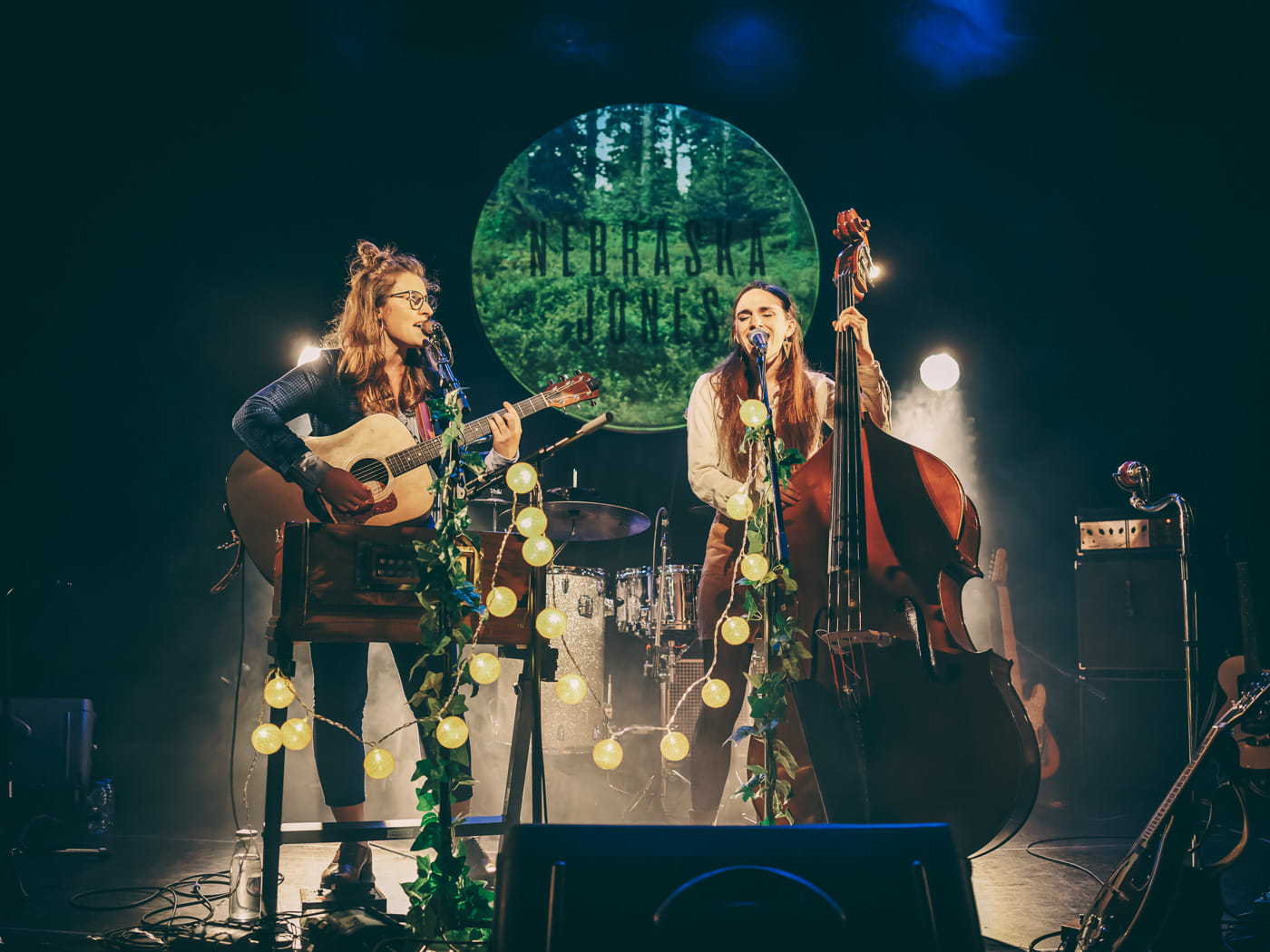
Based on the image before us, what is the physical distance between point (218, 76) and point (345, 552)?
108 inches

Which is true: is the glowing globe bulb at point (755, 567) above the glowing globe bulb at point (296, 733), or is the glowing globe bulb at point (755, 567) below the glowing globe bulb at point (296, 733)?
above

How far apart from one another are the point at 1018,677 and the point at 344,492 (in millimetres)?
3481

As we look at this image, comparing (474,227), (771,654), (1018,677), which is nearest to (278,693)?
(771,654)

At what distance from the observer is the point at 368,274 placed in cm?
314

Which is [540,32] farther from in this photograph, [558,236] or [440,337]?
[440,337]

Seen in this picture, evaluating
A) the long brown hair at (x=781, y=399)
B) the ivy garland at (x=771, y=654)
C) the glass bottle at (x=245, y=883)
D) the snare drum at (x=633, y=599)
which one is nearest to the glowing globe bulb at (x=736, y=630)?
the ivy garland at (x=771, y=654)

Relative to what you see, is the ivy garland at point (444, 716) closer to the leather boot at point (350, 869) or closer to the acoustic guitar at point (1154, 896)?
the leather boot at point (350, 869)

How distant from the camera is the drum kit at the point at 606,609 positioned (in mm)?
3730

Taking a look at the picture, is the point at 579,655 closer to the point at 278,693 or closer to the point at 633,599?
the point at 633,599

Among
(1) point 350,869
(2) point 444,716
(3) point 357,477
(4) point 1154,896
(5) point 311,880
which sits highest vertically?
(3) point 357,477

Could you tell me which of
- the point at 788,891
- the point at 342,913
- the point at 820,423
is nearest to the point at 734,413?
the point at 820,423

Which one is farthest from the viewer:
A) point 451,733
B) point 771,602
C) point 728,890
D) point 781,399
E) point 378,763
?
point 781,399

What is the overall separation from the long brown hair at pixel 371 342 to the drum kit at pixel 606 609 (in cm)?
78

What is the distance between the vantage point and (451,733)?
6.01ft
